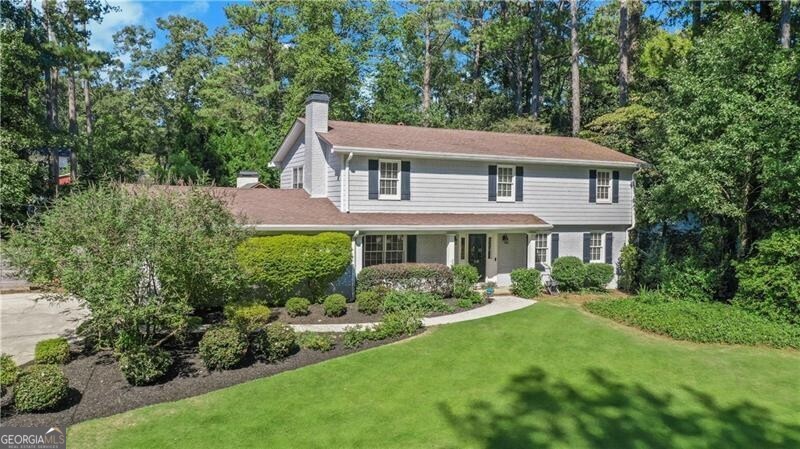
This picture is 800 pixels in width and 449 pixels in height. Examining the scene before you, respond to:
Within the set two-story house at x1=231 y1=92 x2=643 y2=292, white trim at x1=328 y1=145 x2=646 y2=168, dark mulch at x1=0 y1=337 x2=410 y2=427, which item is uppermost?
white trim at x1=328 y1=145 x2=646 y2=168

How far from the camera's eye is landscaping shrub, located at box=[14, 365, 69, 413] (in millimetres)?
7805

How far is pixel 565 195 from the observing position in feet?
65.6

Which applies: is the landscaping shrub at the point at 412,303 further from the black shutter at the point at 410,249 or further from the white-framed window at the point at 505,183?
the white-framed window at the point at 505,183

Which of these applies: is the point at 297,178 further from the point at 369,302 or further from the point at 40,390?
the point at 40,390

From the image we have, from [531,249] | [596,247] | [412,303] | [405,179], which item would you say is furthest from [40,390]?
[596,247]

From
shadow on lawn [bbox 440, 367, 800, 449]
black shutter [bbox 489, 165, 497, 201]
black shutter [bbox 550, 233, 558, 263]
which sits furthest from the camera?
black shutter [bbox 550, 233, 558, 263]

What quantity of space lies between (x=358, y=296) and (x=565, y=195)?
10365mm

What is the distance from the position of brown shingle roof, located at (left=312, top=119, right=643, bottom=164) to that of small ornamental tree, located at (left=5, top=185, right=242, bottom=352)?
782 cm

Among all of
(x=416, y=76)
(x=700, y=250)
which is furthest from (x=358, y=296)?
(x=416, y=76)

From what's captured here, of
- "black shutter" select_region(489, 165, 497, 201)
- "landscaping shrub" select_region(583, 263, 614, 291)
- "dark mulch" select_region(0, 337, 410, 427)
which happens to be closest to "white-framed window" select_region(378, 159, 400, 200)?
"black shutter" select_region(489, 165, 497, 201)

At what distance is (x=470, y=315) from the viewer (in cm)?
1441

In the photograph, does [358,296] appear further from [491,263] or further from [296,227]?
[491,263]

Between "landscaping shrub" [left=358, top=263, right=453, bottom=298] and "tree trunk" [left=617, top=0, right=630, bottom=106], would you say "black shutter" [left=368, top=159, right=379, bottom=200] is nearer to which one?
"landscaping shrub" [left=358, top=263, right=453, bottom=298]

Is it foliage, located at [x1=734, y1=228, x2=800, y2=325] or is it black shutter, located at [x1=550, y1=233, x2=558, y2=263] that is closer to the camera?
foliage, located at [x1=734, y1=228, x2=800, y2=325]
